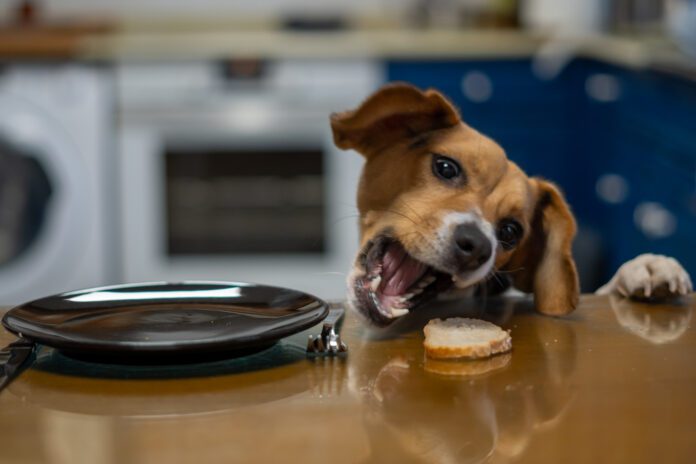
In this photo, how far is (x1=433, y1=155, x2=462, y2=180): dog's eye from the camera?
1532 millimetres

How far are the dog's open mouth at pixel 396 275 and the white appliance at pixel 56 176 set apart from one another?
122 inches

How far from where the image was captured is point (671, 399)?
2.93ft

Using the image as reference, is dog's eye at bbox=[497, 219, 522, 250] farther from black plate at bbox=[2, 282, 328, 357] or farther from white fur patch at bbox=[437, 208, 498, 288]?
black plate at bbox=[2, 282, 328, 357]

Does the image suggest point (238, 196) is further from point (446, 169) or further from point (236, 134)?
point (446, 169)

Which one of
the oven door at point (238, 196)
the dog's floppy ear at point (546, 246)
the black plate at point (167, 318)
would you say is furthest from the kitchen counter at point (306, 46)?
the black plate at point (167, 318)

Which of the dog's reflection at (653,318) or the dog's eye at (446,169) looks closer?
the dog's reflection at (653,318)

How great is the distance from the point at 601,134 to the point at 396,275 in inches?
116

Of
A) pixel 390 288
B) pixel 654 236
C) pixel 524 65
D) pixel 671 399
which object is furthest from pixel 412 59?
pixel 671 399

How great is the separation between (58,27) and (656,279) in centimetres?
401

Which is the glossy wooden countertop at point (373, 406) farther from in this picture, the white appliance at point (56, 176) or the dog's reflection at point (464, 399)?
the white appliance at point (56, 176)

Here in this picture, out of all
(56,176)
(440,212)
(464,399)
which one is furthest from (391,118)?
(56,176)

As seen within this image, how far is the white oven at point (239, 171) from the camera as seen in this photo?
430 centimetres

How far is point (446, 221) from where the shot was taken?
53.9 inches

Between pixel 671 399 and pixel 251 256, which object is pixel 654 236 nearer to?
pixel 251 256
